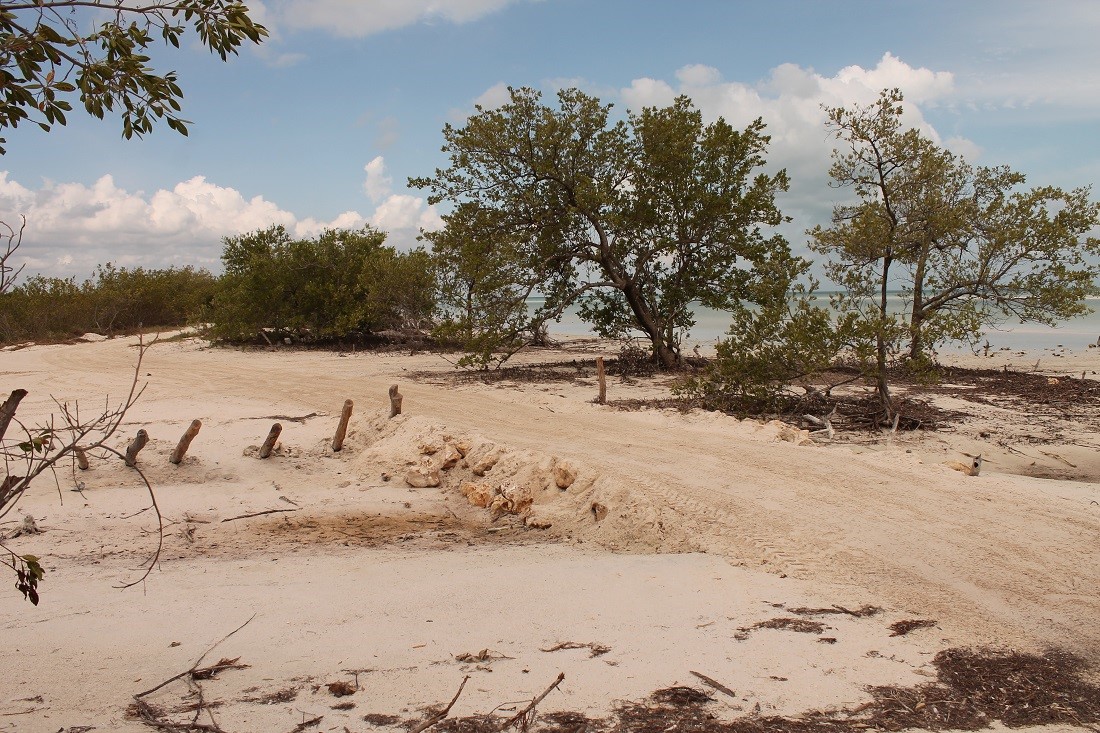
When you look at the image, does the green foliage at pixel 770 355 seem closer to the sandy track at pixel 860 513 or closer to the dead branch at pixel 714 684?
the sandy track at pixel 860 513

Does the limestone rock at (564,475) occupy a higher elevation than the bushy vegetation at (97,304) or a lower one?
lower

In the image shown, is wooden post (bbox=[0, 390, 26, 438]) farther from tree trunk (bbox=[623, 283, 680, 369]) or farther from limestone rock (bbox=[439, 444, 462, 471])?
tree trunk (bbox=[623, 283, 680, 369])

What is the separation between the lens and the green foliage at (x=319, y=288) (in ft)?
84.7

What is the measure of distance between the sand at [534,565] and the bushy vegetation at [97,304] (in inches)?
858

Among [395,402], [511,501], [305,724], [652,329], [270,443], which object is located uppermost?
[652,329]

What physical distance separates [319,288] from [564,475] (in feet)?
64.9

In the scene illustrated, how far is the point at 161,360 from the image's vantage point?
902 inches

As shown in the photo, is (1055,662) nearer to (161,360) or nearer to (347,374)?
(347,374)

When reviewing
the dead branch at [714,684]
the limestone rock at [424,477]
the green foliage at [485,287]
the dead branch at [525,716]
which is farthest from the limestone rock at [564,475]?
the green foliage at [485,287]

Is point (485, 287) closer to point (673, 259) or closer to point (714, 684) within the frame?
point (673, 259)

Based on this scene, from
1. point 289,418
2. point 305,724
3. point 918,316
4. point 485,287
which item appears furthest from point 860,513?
point 485,287

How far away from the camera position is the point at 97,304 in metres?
32.7

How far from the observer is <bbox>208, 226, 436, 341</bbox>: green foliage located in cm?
2581

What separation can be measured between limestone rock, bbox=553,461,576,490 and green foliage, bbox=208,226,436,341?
57.0 ft
